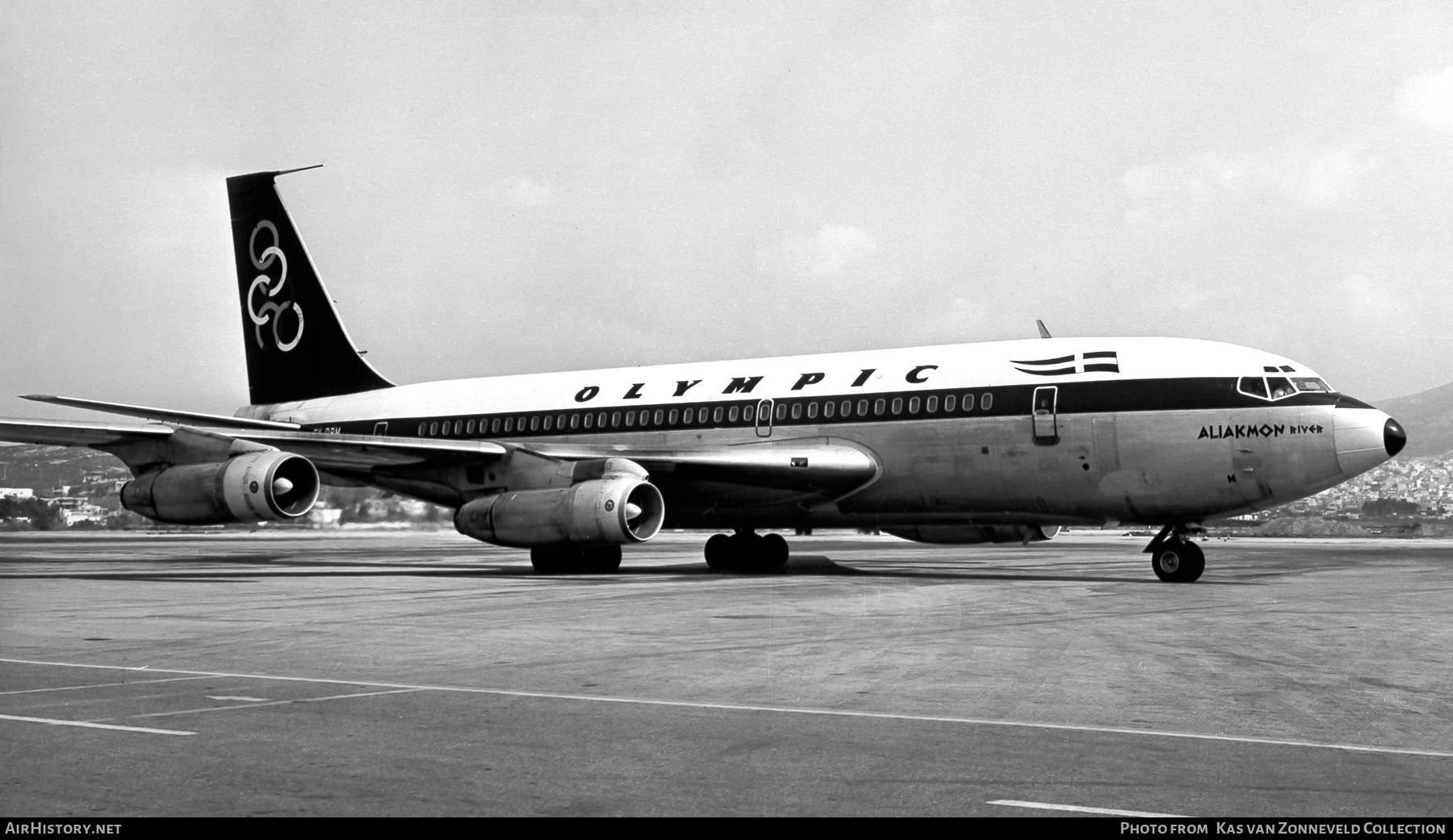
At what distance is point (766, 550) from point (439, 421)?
28.0ft

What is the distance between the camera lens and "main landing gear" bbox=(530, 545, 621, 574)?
27.1 m

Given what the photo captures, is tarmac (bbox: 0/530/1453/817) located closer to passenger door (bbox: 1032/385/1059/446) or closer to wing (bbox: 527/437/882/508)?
passenger door (bbox: 1032/385/1059/446)

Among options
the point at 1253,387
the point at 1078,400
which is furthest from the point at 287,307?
the point at 1253,387

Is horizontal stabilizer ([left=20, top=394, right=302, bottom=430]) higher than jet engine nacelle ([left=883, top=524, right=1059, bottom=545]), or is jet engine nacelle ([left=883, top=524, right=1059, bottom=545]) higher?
horizontal stabilizer ([left=20, top=394, right=302, bottom=430])

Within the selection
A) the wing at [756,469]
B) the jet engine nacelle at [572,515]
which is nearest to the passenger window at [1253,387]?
the wing at [756,469]

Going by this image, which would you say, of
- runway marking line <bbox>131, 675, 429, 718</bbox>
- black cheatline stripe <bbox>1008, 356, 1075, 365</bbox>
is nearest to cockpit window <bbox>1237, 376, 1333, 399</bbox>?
black cheatline stripe <bbox>1008, 356, 1075, 365</bbox>

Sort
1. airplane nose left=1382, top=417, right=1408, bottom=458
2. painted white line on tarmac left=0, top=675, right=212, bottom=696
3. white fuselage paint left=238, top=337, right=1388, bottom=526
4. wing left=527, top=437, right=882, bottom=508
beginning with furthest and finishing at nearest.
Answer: wing left=527, top=437, right=882, bottom=508 < white fuselage paint left=238, top=337, right=1388, bottom=526 < airplane nose left=1382, top=417, right=1408, bottom=458 < painted white line on tarmac left=0, top=675, right=212, bottom=696

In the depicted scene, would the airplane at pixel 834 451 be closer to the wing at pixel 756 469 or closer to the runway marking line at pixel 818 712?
the wing at pixel 756 469

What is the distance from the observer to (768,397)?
93.9ft

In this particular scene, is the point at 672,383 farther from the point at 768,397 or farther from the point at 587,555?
the point at 587,555

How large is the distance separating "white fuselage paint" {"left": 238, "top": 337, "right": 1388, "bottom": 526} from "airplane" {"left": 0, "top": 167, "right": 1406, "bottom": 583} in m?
0.04

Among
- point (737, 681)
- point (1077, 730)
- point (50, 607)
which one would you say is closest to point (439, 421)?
point (50, 607)

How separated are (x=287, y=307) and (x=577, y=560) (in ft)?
43.7

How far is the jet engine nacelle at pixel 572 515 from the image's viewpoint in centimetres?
2517
